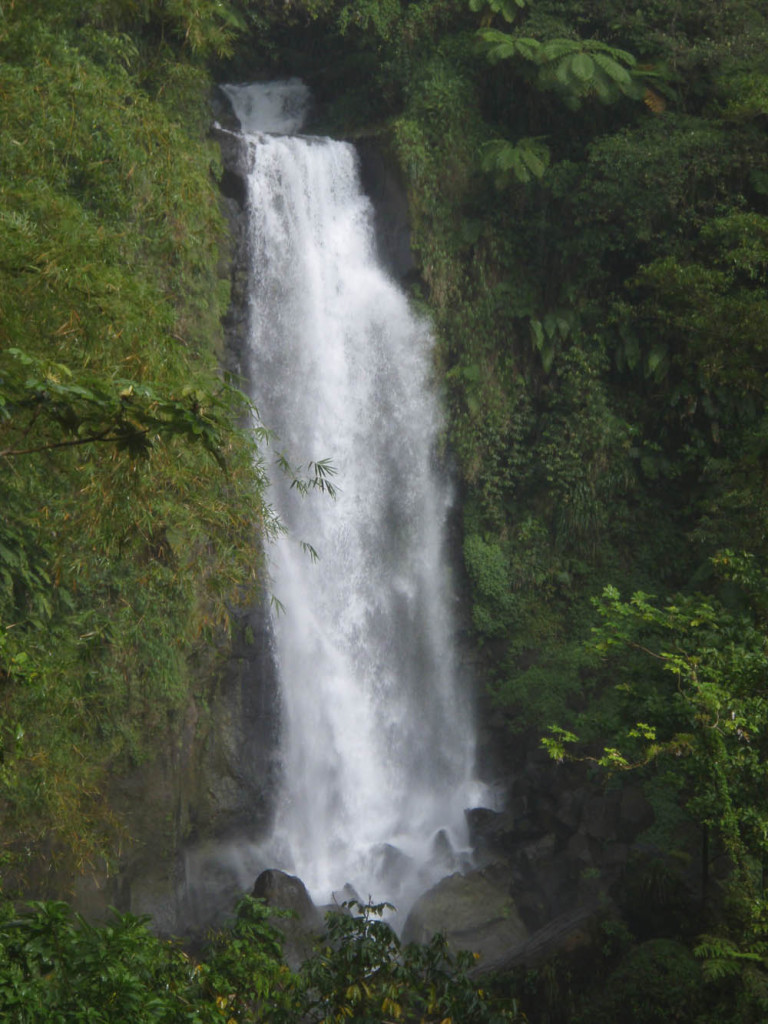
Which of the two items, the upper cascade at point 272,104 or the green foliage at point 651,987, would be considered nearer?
the green foliage at point 651,987

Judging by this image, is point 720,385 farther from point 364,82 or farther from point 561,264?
point 364,82

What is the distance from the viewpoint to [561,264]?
14352mm

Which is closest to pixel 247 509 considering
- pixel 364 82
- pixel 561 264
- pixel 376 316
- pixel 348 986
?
pixel 348 986

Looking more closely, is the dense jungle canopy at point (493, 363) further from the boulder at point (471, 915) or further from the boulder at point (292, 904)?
the boulder at point (471, 915)

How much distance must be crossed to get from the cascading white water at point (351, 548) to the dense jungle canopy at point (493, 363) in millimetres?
736

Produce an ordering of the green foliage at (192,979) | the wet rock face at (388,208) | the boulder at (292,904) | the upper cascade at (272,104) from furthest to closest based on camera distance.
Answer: the upper cascade at (272,104), the wet rock face at (388,208), the boulder at (292,904), the green foliage at (192,979)

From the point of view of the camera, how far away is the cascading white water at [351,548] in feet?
40.4

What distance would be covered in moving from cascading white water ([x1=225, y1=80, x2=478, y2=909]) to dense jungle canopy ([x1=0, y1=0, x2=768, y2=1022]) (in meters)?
0.74

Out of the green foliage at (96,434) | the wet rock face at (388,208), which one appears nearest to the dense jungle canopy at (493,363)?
the green foliage at (96,434)

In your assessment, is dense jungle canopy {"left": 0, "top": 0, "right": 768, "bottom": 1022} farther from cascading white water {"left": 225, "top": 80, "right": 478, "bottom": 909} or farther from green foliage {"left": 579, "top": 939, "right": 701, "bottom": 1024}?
cascading white water {"left": 225, "top": 80, "right": 478, "bottom": 909}

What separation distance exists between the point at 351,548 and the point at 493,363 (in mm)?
3729

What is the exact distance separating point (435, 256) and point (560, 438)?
3.38m

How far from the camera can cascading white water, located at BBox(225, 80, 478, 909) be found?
12305 millimetres

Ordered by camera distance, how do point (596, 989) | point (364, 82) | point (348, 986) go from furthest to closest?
point (364, 82) → point (596, 989) → point (348, 986)
